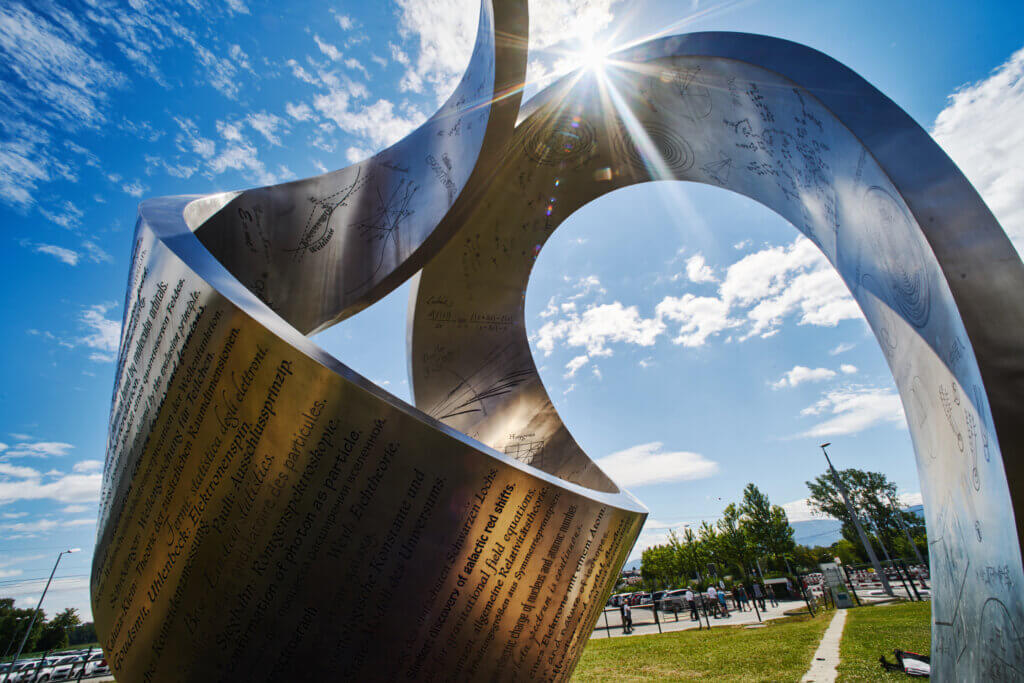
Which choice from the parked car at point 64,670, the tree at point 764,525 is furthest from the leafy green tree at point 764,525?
the parked car at point 64,670

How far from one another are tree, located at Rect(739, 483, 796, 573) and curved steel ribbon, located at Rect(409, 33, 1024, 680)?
2585 cm

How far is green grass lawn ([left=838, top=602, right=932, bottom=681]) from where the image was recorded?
5.97m

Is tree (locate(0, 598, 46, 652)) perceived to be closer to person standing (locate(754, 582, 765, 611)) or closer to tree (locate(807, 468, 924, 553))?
person standing (locate(754, 582, 765, 611))

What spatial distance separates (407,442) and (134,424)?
1914 millimetres

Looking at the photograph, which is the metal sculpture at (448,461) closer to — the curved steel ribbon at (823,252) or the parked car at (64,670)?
the curved steel ribbon at (823,252)

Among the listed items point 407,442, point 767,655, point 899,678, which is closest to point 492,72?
point 407,442

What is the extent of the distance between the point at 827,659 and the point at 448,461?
8.05m

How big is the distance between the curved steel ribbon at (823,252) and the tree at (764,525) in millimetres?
25855

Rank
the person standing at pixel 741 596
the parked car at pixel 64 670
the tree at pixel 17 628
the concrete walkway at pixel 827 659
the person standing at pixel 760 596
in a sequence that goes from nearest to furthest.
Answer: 1. the concrete walkway at pixel 827 659
2. the person standing at pixel 760 596
3. the person standing at pixel 741 596
4. the parked car at pixel 64 670
5. the tree at pixel 17 628

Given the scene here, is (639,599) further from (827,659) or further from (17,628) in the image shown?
(17,628)

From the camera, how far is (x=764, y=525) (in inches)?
1084

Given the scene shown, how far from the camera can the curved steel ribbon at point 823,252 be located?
281 cm

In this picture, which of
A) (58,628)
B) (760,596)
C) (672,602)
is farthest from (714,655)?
(58,628)

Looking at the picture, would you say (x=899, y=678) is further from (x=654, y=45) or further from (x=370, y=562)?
(x=654, y=45)
